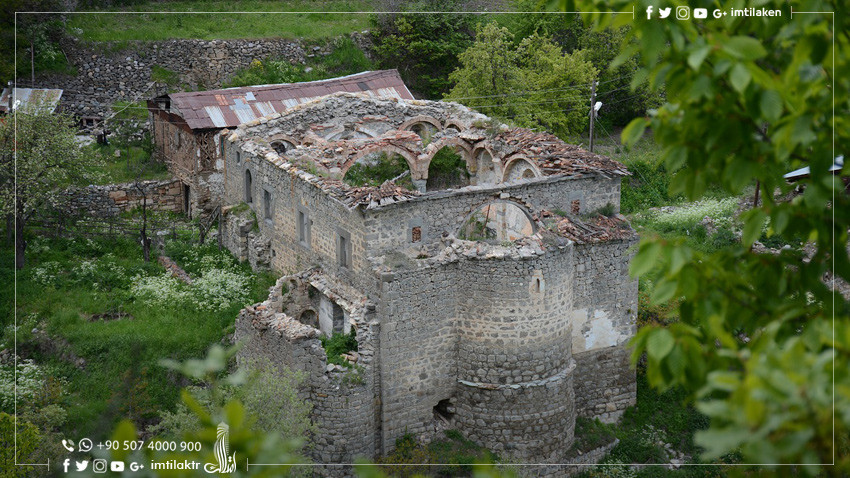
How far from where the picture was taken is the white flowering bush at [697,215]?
28172mm

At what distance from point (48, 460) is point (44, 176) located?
947 cm

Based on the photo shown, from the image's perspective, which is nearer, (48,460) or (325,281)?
(48,460)

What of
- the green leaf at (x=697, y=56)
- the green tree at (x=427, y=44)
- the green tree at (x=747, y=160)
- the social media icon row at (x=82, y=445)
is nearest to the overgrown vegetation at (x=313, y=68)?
the green tree at (x=427, y=44)

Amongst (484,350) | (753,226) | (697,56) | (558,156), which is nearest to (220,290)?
(484,350)

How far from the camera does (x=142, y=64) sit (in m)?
35.1

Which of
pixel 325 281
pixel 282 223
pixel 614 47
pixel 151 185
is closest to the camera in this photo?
pixel 325 281

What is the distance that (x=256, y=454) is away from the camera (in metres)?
6.27

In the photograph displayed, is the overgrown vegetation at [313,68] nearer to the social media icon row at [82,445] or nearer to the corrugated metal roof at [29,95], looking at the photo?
the corrugated metal roof at [29,95]

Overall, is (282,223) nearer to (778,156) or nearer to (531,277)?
(531,277)

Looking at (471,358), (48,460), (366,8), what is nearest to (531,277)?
(471,358)

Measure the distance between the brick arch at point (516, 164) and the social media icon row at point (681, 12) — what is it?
43.2 ft

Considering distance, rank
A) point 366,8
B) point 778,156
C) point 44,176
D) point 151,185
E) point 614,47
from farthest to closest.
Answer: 1. point 366,8
2. point 614,47
3. point 151,185
4. point 44,176
5. point 778,156

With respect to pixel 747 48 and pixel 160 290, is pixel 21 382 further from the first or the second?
pixel 747 48

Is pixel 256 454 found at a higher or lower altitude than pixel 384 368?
higher
